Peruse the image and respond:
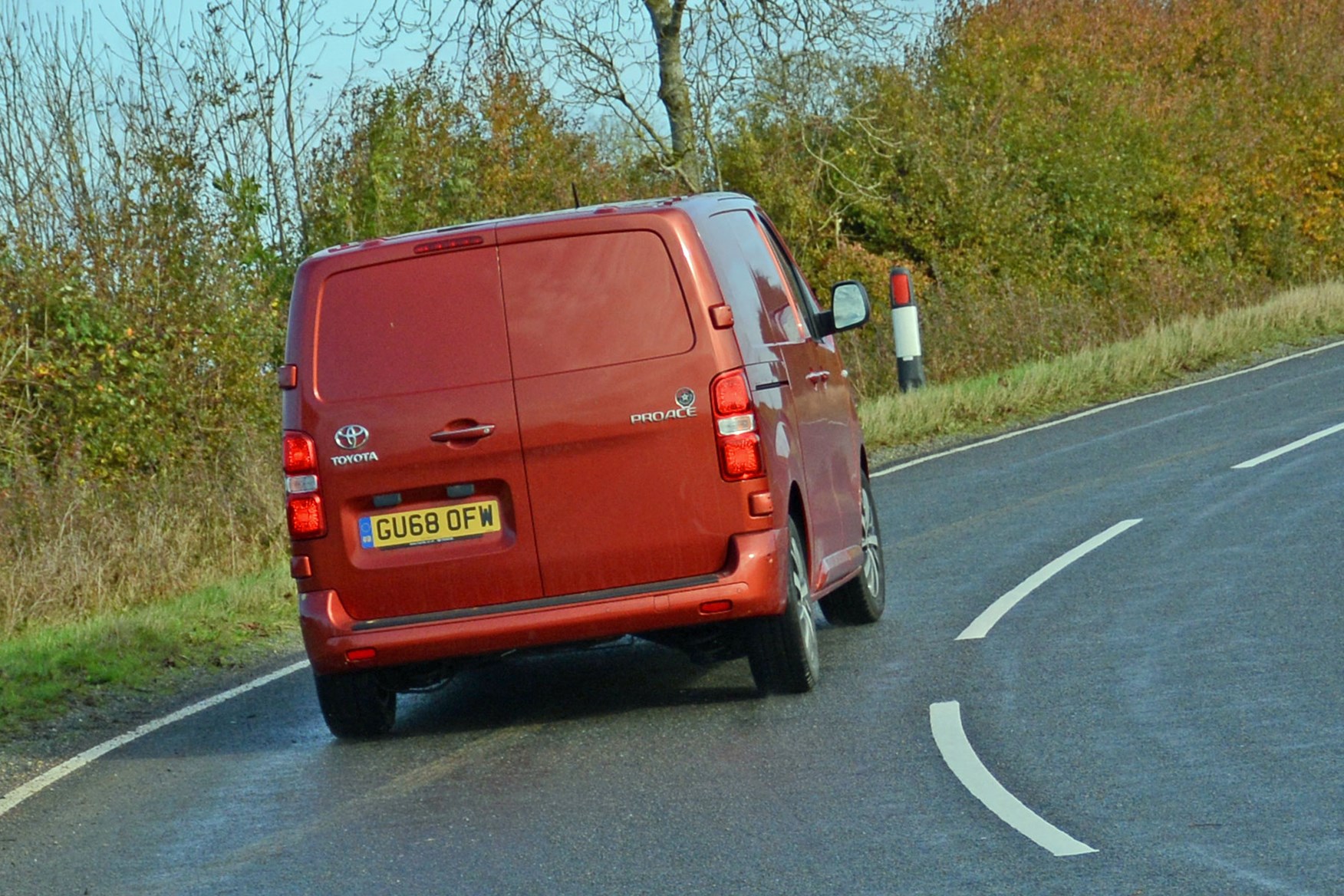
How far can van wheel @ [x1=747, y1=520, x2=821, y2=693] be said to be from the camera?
7.73 m

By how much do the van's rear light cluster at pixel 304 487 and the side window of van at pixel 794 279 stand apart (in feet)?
8.48

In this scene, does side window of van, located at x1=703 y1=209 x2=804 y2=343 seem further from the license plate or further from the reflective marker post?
the reflective marker post

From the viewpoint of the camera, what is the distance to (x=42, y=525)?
14195mm

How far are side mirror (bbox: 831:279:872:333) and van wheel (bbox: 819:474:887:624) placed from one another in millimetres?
905

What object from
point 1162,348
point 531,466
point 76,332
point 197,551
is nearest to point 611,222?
point 531,466

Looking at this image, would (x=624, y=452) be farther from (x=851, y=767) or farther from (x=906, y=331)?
(x=906, y=331)

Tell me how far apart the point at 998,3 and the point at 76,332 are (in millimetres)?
21313

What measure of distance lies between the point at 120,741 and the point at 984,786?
4.05 metres

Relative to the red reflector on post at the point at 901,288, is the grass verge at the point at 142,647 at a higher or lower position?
lower

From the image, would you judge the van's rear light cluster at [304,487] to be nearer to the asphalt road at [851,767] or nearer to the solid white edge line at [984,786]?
the asphalt road at [851,767]

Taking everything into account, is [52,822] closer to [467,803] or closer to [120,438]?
[467,803]

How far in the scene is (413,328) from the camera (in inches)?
298

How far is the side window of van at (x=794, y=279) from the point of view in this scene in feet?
30.3

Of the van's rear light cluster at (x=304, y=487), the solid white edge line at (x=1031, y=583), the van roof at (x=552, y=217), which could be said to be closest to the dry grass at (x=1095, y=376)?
the solid white edge line at (x=1031, y=583)
